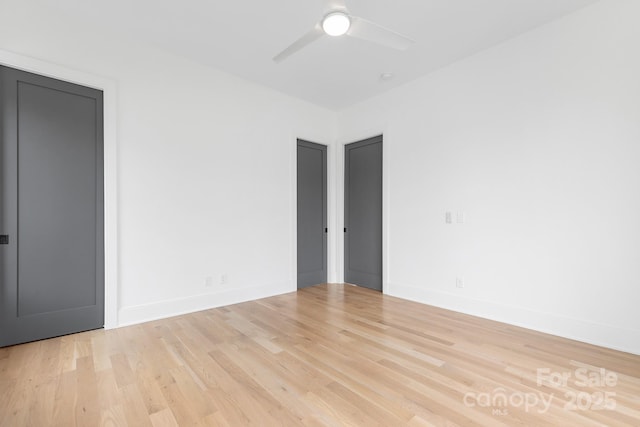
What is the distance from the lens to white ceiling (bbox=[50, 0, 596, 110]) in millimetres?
2662

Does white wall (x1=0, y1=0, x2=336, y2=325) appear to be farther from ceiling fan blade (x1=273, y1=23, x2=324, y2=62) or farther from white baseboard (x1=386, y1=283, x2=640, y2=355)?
white baseboard (x1=386, y1=283, x2=640, y2=355)

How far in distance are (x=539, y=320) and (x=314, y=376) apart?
7.87 ft

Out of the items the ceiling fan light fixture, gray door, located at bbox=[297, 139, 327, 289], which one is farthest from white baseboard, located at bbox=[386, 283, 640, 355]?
the ceiling fan light fixture

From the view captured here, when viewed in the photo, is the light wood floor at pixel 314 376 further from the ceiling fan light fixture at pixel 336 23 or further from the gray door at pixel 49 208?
the ceiling fan light fixture at pixel 336 23

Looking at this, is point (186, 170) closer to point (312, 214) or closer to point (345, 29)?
point (312, 214)

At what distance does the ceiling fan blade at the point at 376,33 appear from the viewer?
2092 mm

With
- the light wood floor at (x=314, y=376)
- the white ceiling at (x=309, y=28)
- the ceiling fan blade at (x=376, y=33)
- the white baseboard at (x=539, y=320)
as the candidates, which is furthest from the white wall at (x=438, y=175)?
the ceiling fan blade at (x=376, y=33)

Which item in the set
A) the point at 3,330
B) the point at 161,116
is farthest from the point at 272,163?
the point at 3,330

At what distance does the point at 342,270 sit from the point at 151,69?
13.0ft

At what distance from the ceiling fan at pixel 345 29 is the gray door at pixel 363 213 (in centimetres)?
239

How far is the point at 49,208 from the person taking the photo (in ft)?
9.07

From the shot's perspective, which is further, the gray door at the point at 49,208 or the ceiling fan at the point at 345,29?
the gray door at the point at 49,208

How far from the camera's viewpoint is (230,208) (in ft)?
12.9

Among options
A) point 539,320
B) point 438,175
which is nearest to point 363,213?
point 438,175
